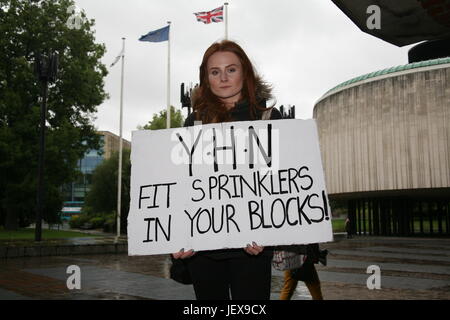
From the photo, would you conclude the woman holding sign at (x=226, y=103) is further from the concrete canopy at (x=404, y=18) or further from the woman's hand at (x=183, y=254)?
the concrete canopy at (x=404, y=18)

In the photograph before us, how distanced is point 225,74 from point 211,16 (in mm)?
17234

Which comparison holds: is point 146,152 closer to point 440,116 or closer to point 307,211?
point 307,211

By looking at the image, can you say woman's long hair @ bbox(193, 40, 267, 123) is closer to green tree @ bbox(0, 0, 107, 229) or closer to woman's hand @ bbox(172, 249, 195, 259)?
woman's hand @ bbox(172, 249, 195, 259)

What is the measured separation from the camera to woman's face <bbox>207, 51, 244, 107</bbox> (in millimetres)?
3189

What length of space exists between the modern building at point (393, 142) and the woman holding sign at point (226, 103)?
35.3 meters

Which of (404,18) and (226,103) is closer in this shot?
(226,103)

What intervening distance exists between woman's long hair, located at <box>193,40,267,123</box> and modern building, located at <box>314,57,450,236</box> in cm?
3527

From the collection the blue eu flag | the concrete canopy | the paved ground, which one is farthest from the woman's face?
the blue eu flag

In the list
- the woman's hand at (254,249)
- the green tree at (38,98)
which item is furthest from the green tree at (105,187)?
the woman's hand at (254,249)

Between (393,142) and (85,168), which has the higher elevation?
(85,168)

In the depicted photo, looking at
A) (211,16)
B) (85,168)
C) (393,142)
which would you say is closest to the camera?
(211,16)

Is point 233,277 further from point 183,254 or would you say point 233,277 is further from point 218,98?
point 218,98

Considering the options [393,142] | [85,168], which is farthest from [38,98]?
[85,168]

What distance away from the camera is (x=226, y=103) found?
3.27 metres
